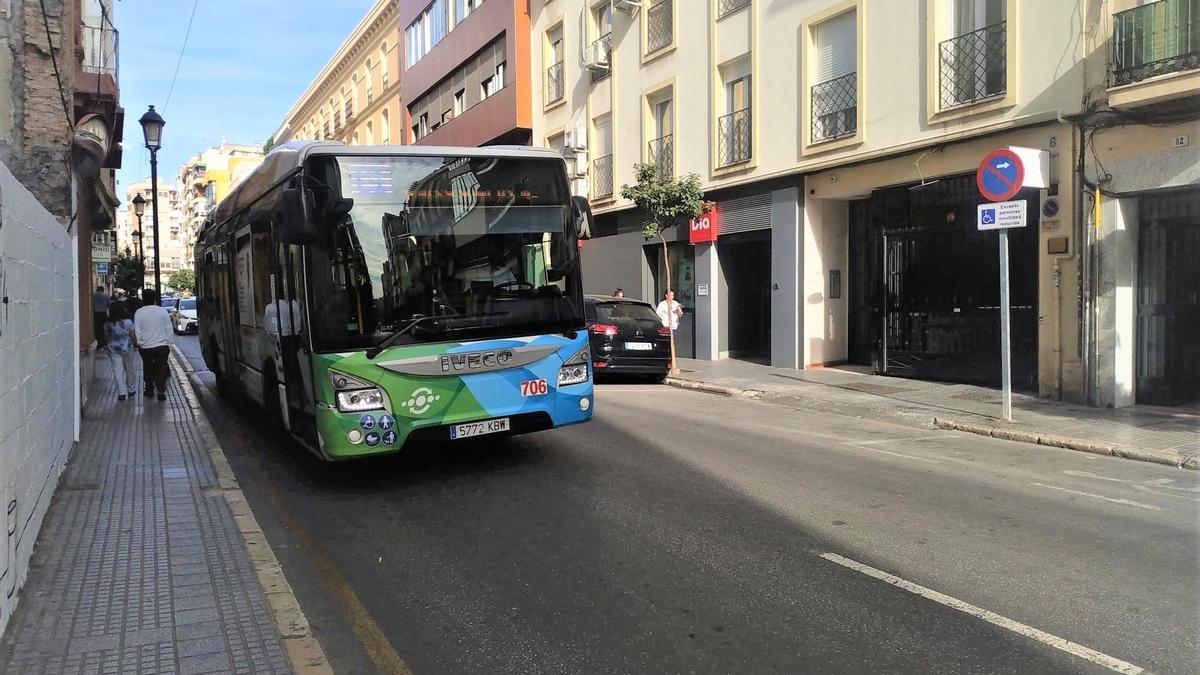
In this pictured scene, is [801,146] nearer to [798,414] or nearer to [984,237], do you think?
[984,237]

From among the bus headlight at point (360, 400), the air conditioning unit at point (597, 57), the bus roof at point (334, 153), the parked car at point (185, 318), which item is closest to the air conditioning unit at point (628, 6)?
the air conditioning unit at point (597, 57)

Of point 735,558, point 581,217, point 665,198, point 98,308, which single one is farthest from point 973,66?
point 98,308

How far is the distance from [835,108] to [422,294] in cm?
1104

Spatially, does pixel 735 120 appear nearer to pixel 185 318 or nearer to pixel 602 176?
pixel 602 176

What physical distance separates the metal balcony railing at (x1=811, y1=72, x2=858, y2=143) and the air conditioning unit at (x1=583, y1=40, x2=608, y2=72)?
7879 millimetres

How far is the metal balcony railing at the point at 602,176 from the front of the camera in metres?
22.0

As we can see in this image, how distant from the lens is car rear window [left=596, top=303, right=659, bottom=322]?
568 inches

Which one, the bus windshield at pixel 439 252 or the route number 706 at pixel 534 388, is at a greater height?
the bus windshield at pixel 439 252

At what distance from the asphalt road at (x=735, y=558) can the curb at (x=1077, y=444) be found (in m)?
0.20

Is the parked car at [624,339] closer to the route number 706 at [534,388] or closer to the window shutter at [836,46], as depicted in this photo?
the window shutter at [836,46]

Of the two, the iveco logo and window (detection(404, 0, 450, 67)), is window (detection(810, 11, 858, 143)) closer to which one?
the iveco logo

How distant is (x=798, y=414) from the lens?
11.1 metres

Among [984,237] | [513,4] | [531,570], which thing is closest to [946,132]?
[984,237]

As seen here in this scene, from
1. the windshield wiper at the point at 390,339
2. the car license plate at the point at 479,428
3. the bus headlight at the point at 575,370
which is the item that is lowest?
the car license plate at the point at 479,428
